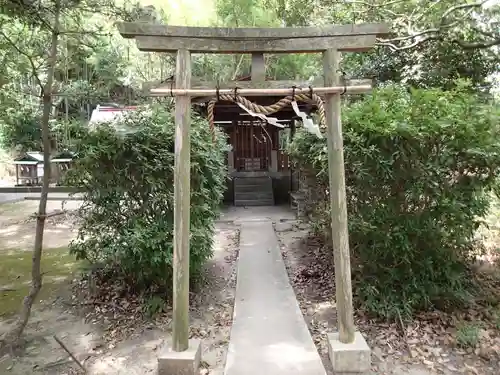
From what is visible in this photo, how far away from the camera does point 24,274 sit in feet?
22.8

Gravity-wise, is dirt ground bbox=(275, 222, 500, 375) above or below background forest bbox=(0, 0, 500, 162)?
below

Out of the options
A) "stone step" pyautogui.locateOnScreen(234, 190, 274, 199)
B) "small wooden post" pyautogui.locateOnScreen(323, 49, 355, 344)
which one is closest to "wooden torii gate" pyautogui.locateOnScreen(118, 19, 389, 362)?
"small wooden post" pyautogui.locateOnScreen(323, 49, 355, 344)

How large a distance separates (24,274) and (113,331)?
339cm

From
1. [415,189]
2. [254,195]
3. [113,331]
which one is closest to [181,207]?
[113,331]

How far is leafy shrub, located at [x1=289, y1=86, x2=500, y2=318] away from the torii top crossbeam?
1.09 metres

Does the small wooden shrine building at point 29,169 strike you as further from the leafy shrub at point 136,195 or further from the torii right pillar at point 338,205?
the torii right pillar at point 338,205

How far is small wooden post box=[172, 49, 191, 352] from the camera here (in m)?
3.57

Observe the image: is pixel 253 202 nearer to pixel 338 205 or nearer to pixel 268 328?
pixel 268 328

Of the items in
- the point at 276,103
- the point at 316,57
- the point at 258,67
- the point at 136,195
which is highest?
the point at 316,57

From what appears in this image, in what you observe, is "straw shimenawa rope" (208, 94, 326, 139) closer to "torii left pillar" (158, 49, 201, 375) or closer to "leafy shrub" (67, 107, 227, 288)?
"torii left pillar" (158, 49, 201, 375)

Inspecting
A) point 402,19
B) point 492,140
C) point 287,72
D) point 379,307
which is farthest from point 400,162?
point 287,72

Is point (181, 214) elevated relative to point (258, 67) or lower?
lower

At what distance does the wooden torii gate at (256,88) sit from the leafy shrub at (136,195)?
1.16 metres

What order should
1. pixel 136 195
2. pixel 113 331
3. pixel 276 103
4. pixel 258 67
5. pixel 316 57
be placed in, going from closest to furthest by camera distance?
pixel 276 103
pixel 258 67
pixel 113 331
pixel 136 195
pixel 316 57
